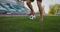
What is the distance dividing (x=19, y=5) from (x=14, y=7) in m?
0.59

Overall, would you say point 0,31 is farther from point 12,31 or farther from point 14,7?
point 14,7

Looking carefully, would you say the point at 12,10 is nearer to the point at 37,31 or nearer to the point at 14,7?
the point at 14,7

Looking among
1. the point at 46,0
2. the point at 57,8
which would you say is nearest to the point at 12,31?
the point at 57,8

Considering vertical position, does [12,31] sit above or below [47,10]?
above

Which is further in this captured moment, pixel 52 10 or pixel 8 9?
pixel 52 10

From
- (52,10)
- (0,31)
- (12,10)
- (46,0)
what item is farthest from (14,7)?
(0,31)

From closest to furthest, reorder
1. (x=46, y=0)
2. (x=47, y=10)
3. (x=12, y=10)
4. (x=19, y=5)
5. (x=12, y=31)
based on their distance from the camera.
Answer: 1. (x=12, y=31)
2. (x=12, y=10)
3. (x=19, y=5)
4. (x=47, y=10)
5. (x=46, y=0)

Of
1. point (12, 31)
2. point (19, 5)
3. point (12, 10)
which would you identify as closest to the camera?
point (12, 31)

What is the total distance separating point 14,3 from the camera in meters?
9.20

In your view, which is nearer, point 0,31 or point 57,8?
point 0,31

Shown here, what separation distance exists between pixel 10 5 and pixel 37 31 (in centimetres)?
649

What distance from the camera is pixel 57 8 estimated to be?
9875 mm

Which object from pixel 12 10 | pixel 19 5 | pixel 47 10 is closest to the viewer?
pixel 12 10

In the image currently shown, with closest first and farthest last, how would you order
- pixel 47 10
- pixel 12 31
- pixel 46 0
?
1. pixel 12 31
2. pixel 47 10
3. pixel 46 0
